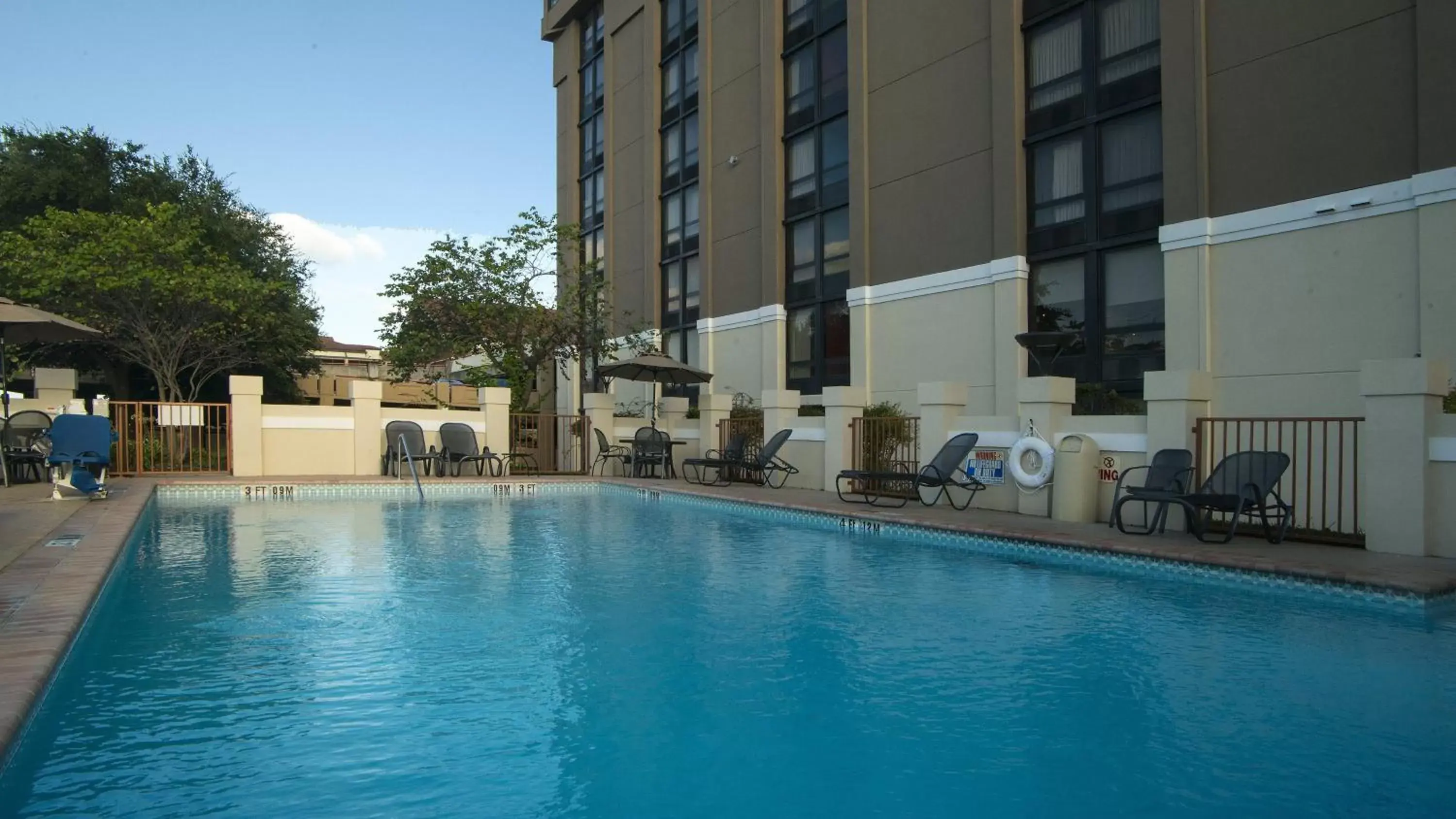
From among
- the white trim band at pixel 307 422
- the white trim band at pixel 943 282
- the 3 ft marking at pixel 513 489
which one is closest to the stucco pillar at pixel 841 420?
the white trim band at pixel 943 282

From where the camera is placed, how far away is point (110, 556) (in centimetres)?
647

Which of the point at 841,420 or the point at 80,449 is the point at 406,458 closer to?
the point at 80,449

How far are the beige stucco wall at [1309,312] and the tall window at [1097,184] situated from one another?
42.6 inches

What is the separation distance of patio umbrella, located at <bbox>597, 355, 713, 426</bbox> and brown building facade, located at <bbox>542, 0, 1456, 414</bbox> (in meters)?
3.19

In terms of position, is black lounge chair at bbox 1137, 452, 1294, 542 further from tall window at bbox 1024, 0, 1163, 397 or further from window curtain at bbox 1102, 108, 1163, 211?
window curtain at bbox 1102, 108, 1163, 211

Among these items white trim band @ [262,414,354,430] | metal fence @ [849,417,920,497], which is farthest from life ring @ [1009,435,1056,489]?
white trim band @ [262,414,354,430]

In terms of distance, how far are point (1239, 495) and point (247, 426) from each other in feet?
46.0

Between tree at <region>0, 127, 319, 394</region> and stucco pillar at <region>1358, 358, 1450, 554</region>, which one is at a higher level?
tree at <region>0, 127, 319, 394</region>

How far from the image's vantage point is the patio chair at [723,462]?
14531 mm

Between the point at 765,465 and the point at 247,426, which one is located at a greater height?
the point at 247,426

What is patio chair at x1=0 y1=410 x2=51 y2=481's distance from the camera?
12.0 metres

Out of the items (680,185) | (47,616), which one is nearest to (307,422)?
(47,616)

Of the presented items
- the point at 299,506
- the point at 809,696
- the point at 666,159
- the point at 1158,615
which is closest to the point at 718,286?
the point at 666,159

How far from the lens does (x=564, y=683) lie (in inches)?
171
